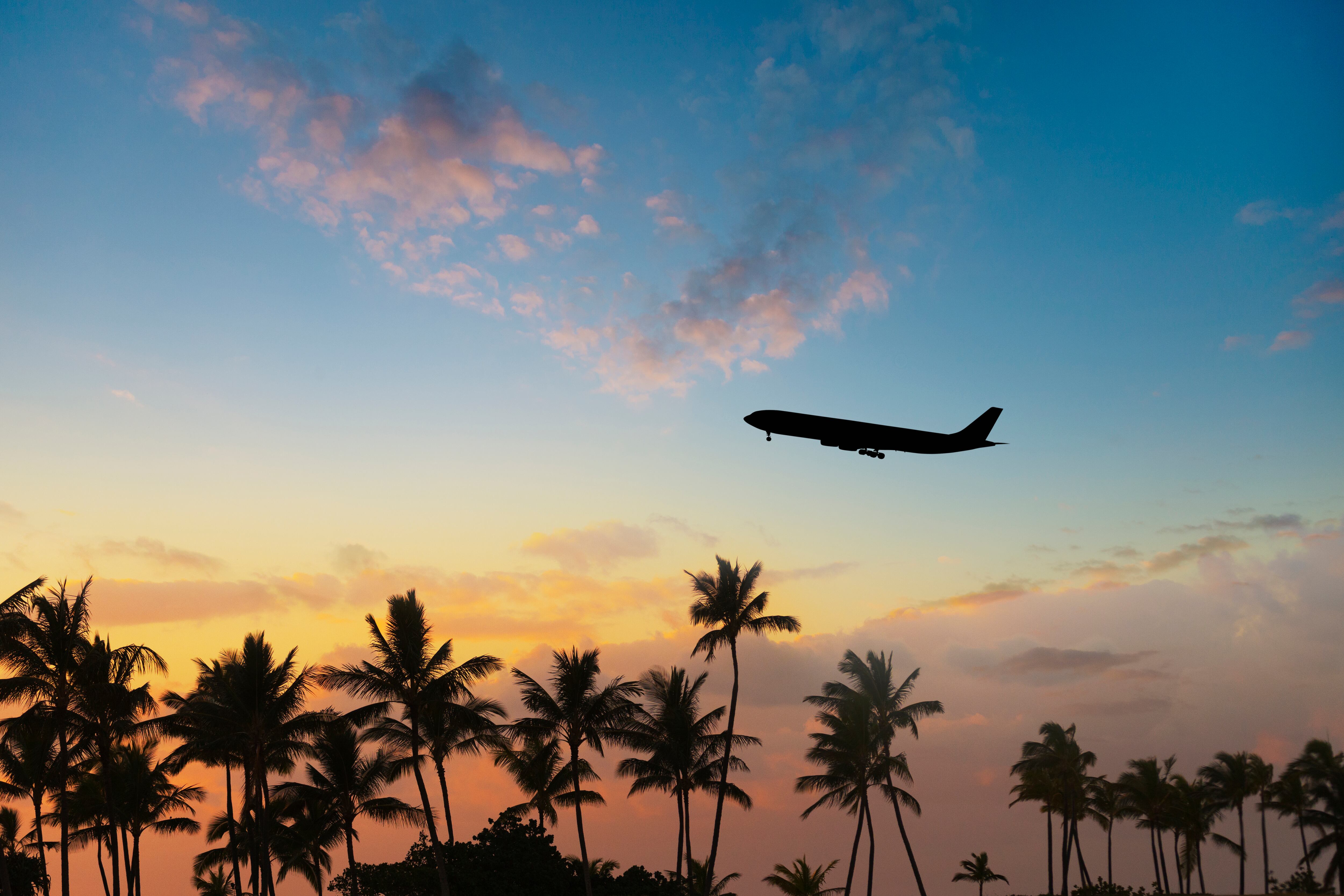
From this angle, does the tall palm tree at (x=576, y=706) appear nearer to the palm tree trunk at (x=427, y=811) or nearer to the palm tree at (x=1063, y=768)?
the palm tree trunk at (x=427, y=811)

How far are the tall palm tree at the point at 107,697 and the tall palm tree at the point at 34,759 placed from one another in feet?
3.59

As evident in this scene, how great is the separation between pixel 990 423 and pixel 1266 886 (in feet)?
215

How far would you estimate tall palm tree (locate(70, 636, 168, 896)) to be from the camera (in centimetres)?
2931

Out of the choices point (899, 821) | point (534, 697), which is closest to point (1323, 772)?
point (899, 821)

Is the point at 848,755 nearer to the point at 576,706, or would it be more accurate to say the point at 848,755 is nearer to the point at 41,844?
the point at 576,706

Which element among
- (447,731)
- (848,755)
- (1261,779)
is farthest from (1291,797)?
(447,731)

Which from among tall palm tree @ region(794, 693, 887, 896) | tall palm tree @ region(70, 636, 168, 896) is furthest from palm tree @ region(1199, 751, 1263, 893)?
tall palm tree @ region(70, 636, 168, 896)

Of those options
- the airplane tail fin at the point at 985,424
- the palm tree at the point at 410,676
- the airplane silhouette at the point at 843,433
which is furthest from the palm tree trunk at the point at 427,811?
the airplane tail fin at the point at 985,424

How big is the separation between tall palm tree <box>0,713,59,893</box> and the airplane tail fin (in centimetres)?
4506

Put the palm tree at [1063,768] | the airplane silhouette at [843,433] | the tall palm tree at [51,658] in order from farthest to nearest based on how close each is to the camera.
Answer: the palm tree at [1063,768], the airplane silhouette at [843,433], the tall palm tree at [51,658]

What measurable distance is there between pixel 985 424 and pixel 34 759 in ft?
173

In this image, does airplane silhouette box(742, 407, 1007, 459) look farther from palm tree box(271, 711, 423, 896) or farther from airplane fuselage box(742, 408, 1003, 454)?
palm tree box(271, 711, 423, 896)

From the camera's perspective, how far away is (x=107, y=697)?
2961cm

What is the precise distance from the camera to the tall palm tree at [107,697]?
2931cm
